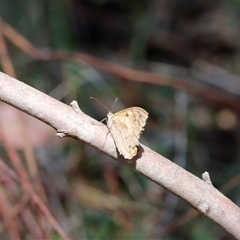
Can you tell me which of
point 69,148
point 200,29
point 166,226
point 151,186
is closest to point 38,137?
point 69,148

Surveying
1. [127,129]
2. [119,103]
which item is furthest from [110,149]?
[119,103]

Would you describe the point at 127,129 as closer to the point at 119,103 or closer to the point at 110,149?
the point at 110,149

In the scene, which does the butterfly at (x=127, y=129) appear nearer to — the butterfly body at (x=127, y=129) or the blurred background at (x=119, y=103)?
the butterfly body at (x=127, y=129)

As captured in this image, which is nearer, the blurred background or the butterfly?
the butterfly

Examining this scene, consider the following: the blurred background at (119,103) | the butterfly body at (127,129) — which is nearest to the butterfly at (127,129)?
the butterfly body at (127,129)

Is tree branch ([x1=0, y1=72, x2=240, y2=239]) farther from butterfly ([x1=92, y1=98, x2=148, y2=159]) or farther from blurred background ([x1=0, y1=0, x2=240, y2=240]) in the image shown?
blurred background ([x1=0, y1=0, x2=240, y2=240])

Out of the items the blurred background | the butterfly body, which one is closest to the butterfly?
the butterfly body
